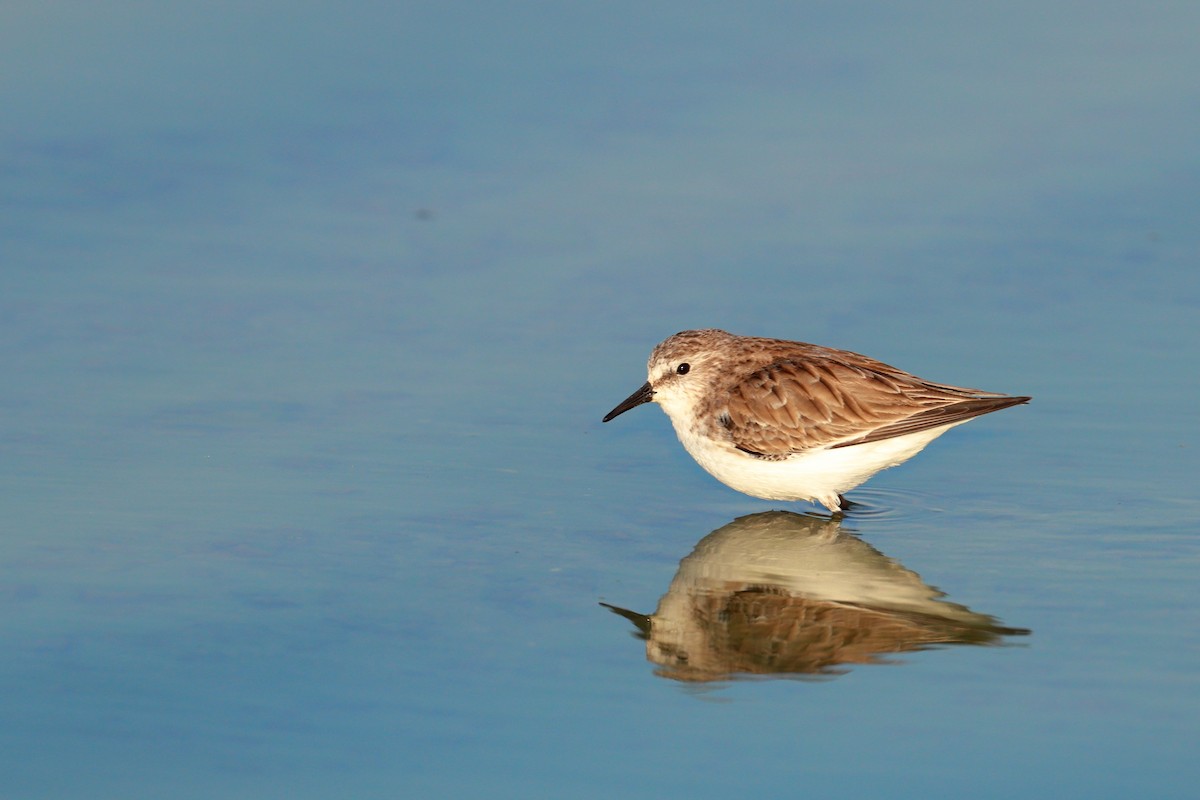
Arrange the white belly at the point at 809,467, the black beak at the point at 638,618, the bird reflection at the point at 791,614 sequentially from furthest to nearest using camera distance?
the white belly at the point at 809,467 < the black beak at the point at 638,618 < the bird reflection at the point at 791,614

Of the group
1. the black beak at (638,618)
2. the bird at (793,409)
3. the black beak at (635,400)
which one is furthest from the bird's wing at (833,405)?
the black beak at (638,618)

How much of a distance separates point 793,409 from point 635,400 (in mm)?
1040

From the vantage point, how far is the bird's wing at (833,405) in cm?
977

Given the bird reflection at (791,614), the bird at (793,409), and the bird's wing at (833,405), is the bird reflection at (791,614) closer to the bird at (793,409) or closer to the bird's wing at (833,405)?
the bird at (793,409)

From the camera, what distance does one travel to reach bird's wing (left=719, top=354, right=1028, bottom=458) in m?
9.77

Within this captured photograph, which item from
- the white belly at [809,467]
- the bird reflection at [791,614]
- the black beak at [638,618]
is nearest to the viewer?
the bird reflection at [791,614]

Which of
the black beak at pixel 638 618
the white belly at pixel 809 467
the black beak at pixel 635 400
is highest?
the black beak at pixel 635 400

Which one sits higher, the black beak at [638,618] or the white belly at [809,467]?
the white belly at [809,467]

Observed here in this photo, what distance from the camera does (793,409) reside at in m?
10.2

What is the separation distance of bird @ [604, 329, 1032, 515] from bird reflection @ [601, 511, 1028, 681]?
2.27 feet

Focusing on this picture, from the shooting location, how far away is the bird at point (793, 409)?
977cm

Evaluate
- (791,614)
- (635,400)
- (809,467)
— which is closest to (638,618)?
(791,614)

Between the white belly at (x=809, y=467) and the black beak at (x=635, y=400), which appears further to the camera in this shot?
the black beak at (x=635, y=400)

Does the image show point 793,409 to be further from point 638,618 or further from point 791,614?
point 638,618
